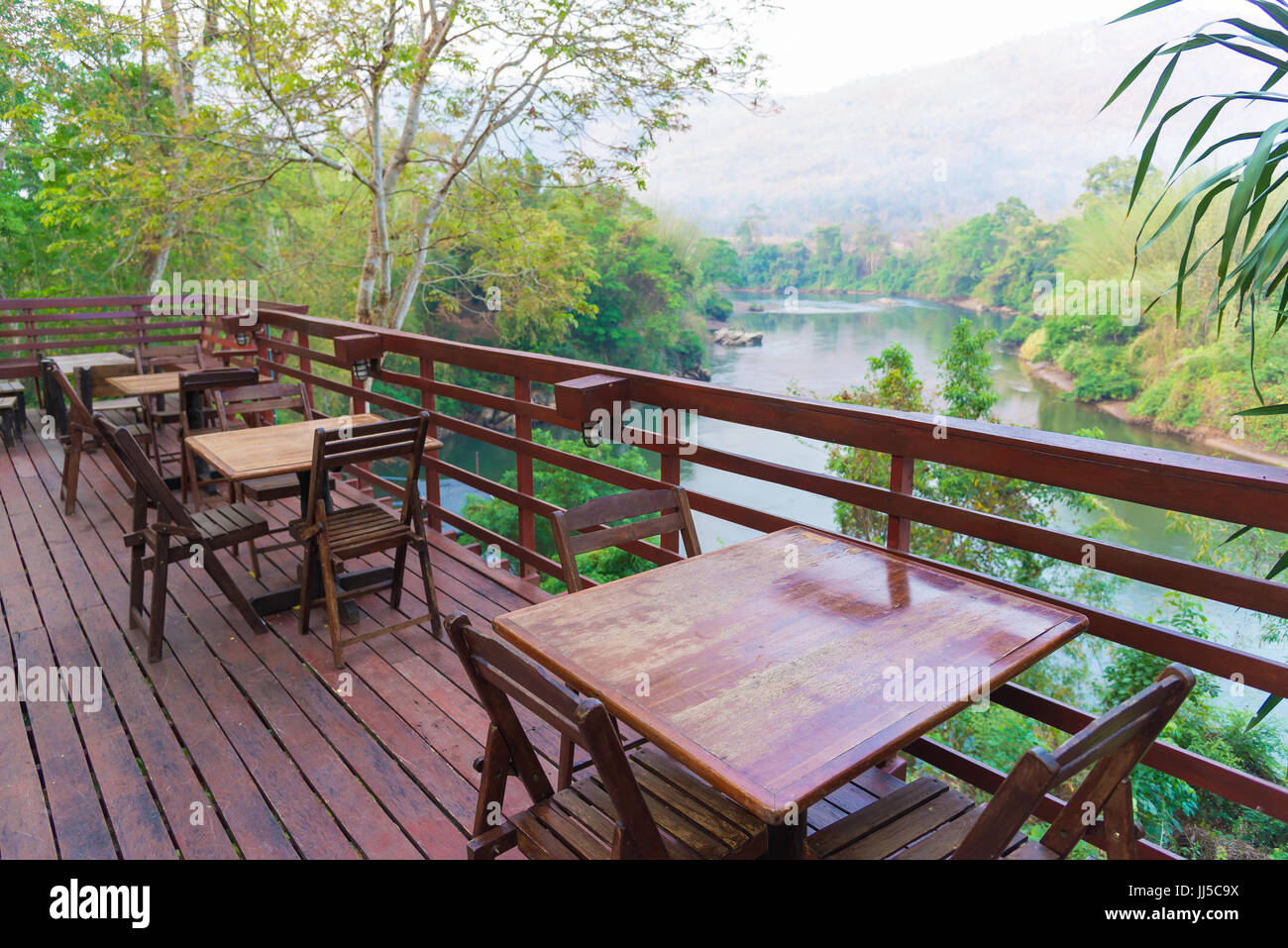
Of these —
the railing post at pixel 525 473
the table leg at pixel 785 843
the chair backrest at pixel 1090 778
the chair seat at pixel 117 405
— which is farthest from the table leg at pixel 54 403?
the chair backrest at pixel 1090 778

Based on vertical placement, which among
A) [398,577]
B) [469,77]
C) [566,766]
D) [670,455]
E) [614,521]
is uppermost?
[469,77]

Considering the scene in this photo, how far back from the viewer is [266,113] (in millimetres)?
11227

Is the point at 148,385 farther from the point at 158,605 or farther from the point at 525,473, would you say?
the point at 525,473

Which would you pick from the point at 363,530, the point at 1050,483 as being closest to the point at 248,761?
the point at 363,530

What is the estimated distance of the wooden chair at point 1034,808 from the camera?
1066mm

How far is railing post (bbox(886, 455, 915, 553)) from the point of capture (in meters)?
2.11

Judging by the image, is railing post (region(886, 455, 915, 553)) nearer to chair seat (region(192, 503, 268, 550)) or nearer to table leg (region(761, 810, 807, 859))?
table leg (region(761, 810, 807, 859))

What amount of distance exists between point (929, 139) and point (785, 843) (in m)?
56.8

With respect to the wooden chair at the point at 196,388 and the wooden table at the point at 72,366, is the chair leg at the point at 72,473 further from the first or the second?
the wooden table at the point at 72,366

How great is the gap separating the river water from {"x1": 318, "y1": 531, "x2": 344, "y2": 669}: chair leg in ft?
56.2

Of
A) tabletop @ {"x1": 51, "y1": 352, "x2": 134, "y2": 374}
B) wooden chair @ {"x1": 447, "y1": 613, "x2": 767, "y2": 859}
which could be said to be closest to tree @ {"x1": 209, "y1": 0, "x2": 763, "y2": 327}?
tabletop @ {"x1": 51, "y1": 352, "x2": 134, "y2": 374}

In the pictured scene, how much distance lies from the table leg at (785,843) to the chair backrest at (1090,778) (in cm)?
37

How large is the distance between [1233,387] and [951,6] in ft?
175

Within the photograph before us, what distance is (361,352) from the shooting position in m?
4.11
